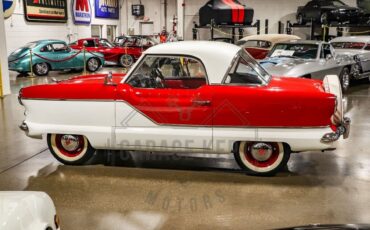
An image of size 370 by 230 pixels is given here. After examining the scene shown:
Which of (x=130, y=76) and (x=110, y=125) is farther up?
(x=130, y=76)

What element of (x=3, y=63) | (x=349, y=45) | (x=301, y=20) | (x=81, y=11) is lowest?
(x=3, y=63)

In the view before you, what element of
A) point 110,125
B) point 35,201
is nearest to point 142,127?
point 110,125

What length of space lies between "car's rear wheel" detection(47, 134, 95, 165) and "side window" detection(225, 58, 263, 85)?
2085mm

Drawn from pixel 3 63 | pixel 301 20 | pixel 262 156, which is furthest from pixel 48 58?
pixel 301 20

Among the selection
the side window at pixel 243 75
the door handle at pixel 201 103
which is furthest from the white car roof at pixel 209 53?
the door handle at pixel 201 103

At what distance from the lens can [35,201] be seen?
255 cm

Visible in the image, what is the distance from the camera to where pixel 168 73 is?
6004 mm

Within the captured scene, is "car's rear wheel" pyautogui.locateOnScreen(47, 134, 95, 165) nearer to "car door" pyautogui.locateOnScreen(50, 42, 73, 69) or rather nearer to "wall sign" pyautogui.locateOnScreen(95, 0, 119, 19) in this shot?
"car door" pyautogui.locateOnScreen(50, 42, 73, 69)

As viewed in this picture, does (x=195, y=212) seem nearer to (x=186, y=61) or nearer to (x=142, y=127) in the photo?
(x=142, y=127)

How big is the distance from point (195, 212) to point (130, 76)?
196cm

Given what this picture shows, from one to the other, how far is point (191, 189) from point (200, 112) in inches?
36.2

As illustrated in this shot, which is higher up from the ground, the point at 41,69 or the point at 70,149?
the point at 41,69

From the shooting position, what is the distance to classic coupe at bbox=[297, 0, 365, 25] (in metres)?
19.0

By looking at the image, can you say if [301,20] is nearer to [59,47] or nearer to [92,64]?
[92,64]
